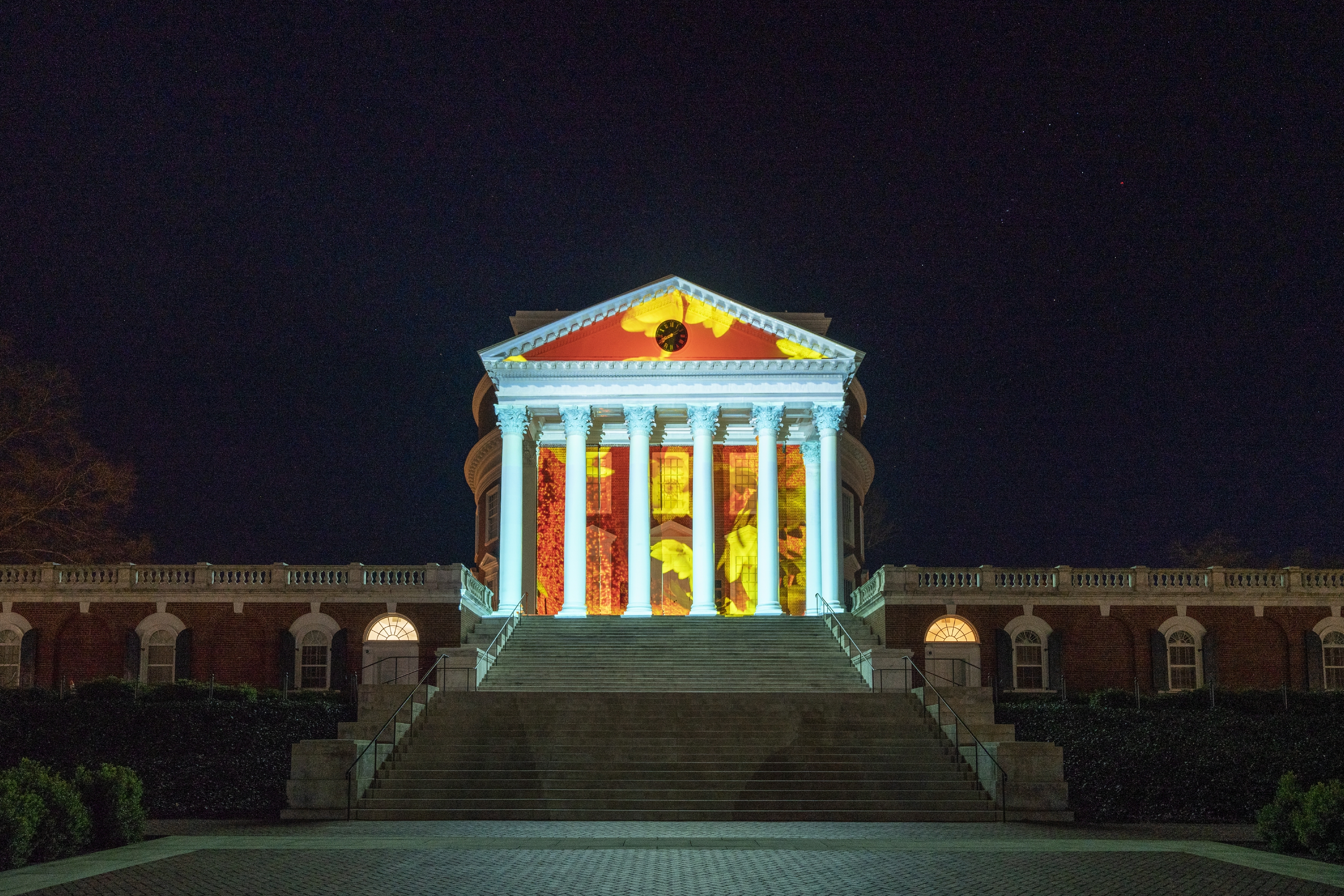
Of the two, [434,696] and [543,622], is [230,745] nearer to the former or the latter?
[434,696]

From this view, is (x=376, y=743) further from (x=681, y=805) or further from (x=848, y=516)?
(x=848, y=516)

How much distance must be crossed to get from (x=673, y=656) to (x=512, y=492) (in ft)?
34.5

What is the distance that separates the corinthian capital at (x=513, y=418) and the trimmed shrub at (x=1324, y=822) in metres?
30.2

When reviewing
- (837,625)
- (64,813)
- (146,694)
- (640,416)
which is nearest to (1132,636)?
(837,625)

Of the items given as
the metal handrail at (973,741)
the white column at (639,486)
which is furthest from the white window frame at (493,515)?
the metal handrail at (973,741)

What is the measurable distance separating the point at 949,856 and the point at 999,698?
21427mm

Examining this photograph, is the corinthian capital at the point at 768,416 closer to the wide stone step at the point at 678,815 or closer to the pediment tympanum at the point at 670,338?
the pediment tympanum at the point at 670,338

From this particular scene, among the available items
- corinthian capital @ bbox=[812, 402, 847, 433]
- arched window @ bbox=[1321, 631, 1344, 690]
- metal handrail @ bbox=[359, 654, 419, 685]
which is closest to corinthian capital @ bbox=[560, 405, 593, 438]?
corinthian capital @ bbox=[812, 402, 847, 433]

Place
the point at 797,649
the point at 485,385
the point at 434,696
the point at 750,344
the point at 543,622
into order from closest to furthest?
the point at 434,696
the point at 797,649
the point at 543,622
the point at 750,344
the point at 485,385

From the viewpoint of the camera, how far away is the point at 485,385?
6562 cm

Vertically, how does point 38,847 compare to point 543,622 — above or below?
below

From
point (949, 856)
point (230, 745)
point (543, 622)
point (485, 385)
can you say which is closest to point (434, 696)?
point (230, 745)

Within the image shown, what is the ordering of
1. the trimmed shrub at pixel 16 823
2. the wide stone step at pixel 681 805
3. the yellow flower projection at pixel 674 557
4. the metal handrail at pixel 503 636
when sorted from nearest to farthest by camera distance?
the trimmed shrub at pixel 16 823, the wide stone step at pixel 681 805, the metal handrail at pixel 503 636, the yellow flower projection at pixel 674 557

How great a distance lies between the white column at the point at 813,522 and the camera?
45.1m
